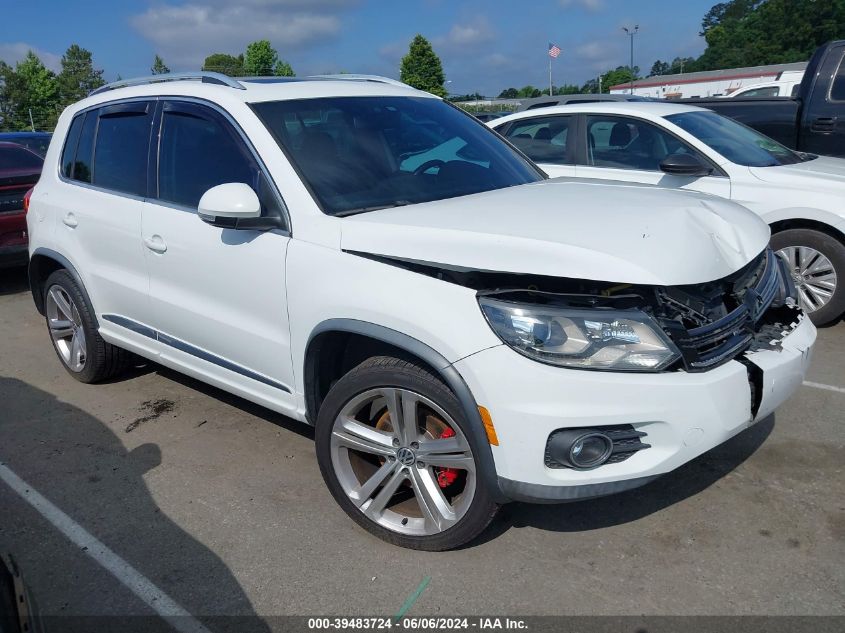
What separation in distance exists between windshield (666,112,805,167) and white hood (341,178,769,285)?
298cm

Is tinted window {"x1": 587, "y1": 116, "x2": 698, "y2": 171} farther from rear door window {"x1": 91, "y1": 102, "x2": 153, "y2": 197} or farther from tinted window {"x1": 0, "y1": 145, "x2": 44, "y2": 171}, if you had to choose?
tinted window {"x1": 0, "y1": 145, "x2": 44, "y2": 171}

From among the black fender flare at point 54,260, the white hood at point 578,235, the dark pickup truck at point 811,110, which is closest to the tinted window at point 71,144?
the black fender flare at point 54,260

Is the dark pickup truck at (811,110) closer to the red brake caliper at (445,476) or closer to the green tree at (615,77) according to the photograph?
the red brake caliper at (445,476)

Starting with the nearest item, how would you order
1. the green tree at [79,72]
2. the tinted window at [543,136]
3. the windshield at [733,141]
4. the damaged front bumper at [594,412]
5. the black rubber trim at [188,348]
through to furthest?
the damaged front bumper at [594,412] → the black rubber trim at [188,348] → the windshield at [733,141] → the tinted window at [543,136] → the green tree at [79,72]

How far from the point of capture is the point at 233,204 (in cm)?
314

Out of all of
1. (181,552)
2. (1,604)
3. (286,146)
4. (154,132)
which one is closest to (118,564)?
(181,552)

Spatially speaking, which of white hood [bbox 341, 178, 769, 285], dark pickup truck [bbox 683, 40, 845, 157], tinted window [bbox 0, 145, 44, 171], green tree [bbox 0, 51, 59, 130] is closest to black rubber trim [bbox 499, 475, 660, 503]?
white hood [bbox 341, 178, 769, 285]

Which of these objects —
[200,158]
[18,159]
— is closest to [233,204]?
[200,158]

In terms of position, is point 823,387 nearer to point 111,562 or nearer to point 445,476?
point 445,476

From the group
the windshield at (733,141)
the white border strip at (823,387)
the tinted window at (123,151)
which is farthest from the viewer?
the windshield at (733,141)

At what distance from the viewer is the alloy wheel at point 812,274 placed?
5539 millimetres

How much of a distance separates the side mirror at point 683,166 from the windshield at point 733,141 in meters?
0.33

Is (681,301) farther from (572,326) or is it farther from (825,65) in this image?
(825,65)

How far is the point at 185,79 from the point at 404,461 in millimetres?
2468
